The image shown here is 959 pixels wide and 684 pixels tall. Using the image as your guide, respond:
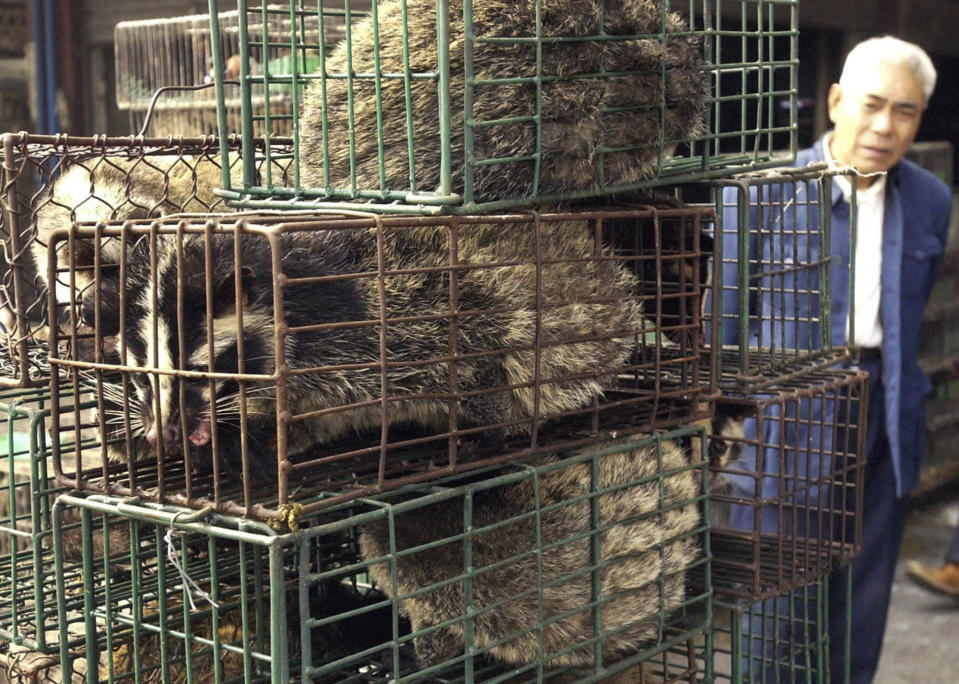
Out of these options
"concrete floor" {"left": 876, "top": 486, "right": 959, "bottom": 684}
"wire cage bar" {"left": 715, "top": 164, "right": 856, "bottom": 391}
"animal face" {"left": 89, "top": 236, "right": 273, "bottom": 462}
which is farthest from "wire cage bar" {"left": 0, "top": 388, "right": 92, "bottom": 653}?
"concrete floor" {"left": 876, "top": 486, "right": 959, "bottom": 684}

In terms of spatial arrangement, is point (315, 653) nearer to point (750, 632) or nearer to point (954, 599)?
point (750, 632)

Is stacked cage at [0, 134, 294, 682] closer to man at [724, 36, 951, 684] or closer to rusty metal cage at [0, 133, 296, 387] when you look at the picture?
rusty metal cage at [0, 133, 296, 387]

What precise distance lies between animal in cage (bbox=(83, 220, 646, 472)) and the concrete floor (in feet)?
9.17

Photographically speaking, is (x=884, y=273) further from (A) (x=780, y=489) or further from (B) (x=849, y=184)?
(A) (x=780, y=489)

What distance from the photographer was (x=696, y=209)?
2.18 meters

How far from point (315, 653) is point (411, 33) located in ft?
3.66

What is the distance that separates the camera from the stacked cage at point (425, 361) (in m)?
1.71

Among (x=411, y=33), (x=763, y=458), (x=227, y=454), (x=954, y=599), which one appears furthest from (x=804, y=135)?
(x=227, y=454)

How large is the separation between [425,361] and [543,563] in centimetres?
49

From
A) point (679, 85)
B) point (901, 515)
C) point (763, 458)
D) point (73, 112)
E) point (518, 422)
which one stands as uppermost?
point (73, 112)

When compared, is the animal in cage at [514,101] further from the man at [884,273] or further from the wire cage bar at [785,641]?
the man at [884,273]

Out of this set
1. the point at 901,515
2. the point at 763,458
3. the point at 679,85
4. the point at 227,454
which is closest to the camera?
the point at 227,454

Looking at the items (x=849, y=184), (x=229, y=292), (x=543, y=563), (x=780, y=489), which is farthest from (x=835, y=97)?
(x=229, y=292)

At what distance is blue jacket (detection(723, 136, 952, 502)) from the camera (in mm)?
3588
